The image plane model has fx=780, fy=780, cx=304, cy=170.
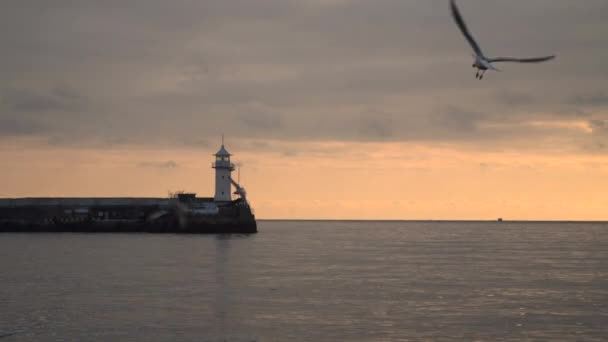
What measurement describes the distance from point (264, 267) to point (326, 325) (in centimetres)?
2918

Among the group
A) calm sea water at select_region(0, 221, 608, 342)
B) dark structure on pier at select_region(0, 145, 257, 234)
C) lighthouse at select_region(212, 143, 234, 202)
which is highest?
lighthouse at select_region(212, 143, 234, 202)

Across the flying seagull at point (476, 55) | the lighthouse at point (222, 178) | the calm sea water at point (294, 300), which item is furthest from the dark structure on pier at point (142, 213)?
the flying seagull at point (476, 55)

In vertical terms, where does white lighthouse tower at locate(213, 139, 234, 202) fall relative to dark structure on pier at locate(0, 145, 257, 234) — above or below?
above

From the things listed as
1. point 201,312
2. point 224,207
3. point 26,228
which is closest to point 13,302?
point 201,312

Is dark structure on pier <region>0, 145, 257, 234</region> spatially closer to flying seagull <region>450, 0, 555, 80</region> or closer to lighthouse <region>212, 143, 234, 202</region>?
lighthouse <region>212, 143, 234, 202</region>

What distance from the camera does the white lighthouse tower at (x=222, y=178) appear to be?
12081cm

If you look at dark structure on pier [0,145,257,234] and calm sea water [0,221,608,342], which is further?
dark structure on pier [0,145,257,234]

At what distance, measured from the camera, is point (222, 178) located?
122m

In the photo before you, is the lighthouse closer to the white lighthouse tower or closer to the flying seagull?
the white lighthouse tower

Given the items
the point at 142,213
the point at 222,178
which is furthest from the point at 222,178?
the point at 142,213

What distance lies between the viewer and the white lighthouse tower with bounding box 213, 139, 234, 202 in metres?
121

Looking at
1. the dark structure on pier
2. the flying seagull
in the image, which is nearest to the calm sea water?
the flying seagull

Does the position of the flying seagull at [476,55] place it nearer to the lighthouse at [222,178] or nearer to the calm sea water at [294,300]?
the calm sea water at [294,300]

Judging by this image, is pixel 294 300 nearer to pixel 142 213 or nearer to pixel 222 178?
pixel 222 178
